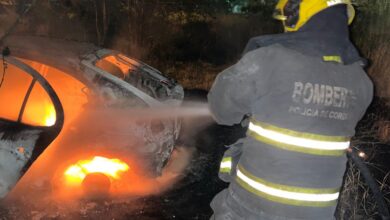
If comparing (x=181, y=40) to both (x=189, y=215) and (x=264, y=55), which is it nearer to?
(x=189, y=215)

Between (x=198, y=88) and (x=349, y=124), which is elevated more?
(x=349, y=124)

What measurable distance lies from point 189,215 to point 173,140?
3.25 feet

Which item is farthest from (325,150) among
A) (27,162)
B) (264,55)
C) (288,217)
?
(27,162)

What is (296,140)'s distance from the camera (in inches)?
74.3

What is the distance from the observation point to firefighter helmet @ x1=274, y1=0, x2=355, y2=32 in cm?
187

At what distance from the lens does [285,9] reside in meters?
2.03

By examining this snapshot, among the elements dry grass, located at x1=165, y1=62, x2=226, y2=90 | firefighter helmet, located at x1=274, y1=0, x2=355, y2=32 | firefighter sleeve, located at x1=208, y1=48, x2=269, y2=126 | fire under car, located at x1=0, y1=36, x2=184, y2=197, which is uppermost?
firefighter helmet, located at x1=274, y1=0, x2=355, y2=32

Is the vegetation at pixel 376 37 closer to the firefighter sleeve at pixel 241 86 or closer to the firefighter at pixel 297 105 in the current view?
the firefighter at pixel 297 105

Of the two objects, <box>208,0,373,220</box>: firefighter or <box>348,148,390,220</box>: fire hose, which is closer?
<box>208,0,373,220</box>: firefighter

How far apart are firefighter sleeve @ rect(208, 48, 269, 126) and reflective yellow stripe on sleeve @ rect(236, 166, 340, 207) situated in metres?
0.34

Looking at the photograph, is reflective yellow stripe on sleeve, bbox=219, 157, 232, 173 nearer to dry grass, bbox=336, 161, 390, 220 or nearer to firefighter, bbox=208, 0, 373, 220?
firefighter, bbox=208, 0, 373, 220

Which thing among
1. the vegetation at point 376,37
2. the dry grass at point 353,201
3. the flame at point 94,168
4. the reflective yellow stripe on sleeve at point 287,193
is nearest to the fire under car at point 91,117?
the flame at point 94,168

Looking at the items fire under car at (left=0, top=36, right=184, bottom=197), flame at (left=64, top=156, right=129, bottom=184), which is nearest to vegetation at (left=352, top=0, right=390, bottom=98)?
fire under car at (left=0, top=36, right=184, bottom=197)

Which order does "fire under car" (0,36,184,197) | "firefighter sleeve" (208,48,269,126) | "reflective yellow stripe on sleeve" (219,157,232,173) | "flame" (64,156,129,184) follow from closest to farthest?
"firefighter sleeve" (208,48,269,126)
"reflective yellow stripe on sleeve" (219,157,232,173)
"fire under car" (0,36,184,197)
"flame" (64,156,129,184)
